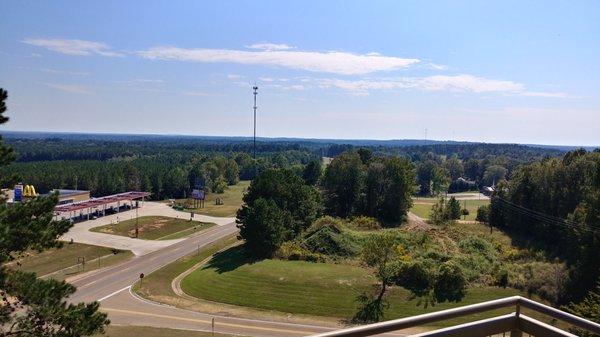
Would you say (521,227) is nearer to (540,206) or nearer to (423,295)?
(540,206)

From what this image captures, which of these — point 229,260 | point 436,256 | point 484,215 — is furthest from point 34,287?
point 484,215

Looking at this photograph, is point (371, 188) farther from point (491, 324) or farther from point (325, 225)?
point (491, 324)

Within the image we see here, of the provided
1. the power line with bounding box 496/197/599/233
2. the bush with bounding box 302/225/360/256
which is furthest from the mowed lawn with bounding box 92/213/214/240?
the power line with bounding box 496/197/599/233

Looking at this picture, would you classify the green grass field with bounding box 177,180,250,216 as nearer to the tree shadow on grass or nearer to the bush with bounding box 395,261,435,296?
the tree shadow on grass

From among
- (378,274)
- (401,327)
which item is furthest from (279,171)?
(401,327)

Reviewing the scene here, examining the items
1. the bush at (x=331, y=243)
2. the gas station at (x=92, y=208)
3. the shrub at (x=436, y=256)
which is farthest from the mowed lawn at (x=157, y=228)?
the shrub at (x=436, y=256)

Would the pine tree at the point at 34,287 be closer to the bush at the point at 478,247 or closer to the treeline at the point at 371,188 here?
the bush at the point at 478,247
